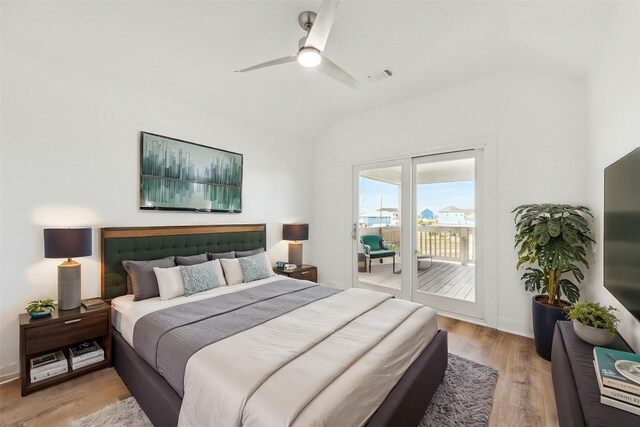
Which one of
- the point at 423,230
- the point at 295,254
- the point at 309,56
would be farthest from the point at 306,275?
the point at 309,56

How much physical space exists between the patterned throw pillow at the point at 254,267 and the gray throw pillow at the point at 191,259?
43cm

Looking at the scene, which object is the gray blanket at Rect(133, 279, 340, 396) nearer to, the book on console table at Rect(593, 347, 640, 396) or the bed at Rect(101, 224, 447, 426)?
the bed at Rect(101, 224, 447, 426)

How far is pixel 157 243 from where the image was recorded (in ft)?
10.3

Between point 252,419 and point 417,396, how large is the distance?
1077 millimetres

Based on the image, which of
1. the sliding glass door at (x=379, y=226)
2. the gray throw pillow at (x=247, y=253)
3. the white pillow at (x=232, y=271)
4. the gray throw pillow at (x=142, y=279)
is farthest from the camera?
the sliding glass door at (x=379, y=226)

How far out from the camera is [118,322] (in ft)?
8.22

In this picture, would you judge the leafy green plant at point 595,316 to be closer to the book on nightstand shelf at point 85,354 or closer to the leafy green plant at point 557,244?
the leafy green plant at point 557,244

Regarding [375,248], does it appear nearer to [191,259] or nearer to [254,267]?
[254,267]

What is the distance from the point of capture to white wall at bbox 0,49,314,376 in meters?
2.34

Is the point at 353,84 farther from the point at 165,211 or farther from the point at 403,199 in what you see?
the point at 165,211

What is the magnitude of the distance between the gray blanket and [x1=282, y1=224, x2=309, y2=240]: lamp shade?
1557mm

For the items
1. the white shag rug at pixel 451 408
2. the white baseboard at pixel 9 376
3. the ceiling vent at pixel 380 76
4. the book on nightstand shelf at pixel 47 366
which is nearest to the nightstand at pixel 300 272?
the white shag rug at pixel 451 408

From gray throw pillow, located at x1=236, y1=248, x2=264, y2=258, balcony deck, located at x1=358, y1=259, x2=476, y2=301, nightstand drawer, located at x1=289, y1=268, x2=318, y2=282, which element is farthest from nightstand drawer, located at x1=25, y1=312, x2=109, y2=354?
balcony deck, located at x1=358, y1=259, x2=476, y2=301

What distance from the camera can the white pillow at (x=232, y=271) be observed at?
10.7ft
